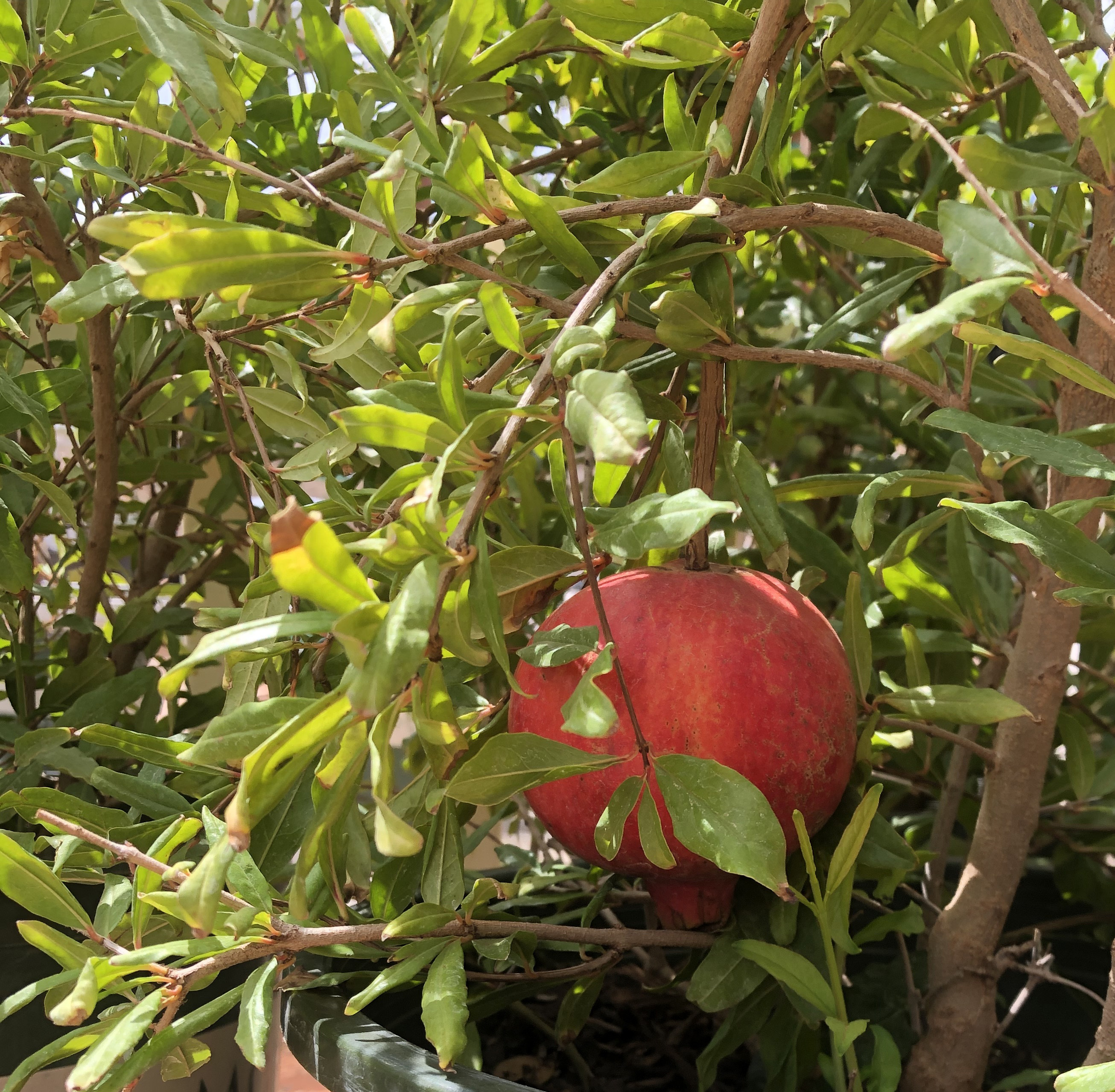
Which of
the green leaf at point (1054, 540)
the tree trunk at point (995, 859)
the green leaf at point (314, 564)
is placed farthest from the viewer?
the tree trunk at point (995, 859)

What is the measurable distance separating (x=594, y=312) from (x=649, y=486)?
152 mm

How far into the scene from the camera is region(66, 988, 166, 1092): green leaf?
9.9 inches

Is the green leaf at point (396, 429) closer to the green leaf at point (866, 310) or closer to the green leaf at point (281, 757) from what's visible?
the green leaf at point (281, 757)

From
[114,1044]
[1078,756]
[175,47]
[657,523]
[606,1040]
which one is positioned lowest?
[606,1040]

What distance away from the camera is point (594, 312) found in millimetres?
306

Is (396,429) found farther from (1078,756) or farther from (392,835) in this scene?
(1078,756)

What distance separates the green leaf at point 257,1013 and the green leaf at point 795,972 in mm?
157

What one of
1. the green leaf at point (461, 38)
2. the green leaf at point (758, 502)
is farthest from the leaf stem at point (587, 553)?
the green leaf at point (461, 38)

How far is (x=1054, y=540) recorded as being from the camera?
32cm

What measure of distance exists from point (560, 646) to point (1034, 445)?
15 cm

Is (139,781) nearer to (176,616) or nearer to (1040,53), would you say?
(176,616)

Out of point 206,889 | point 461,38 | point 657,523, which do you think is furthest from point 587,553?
point 461,38

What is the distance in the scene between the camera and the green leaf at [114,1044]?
0.25 m

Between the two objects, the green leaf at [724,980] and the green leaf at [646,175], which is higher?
the green leaf at [646,175]
